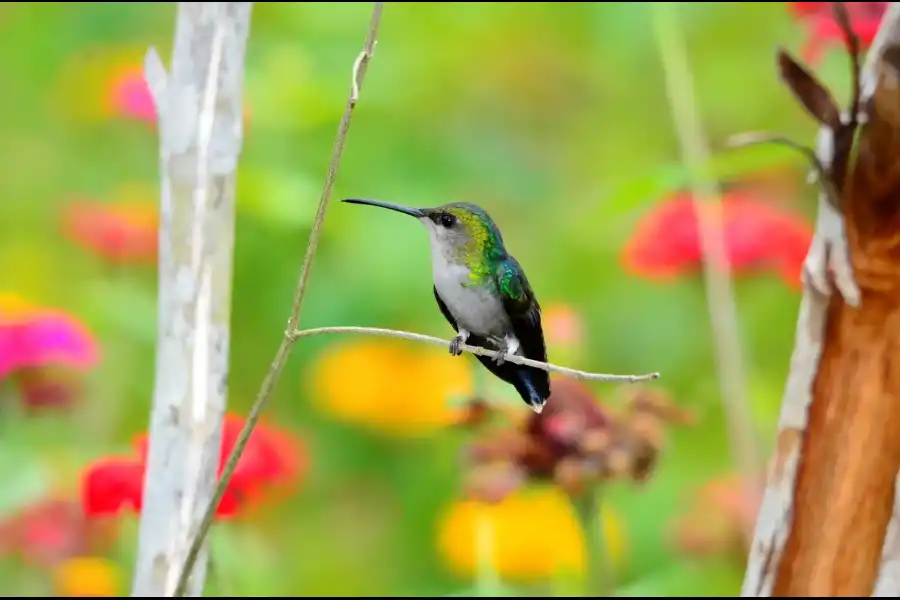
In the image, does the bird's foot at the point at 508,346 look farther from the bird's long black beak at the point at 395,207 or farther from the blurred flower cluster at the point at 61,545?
the blurred flower cluster at the point at 61,545

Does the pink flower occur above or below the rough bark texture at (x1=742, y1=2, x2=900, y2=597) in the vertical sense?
above

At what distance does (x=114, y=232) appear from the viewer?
55.4 inches

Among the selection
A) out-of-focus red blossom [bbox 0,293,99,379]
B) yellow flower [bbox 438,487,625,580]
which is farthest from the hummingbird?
yellow flower [bbox 438,487,625,580]

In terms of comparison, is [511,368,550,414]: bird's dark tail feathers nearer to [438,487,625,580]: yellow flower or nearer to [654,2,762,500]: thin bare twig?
[654,2,762,500]: thin bare twig

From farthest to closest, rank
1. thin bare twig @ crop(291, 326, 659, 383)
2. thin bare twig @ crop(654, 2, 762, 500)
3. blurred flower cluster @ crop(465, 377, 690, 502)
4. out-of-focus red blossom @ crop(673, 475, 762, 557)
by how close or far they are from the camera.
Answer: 1. out-of-focus red blossom @ crop(673, 475, 762, 557)
2. thin bare twig @ crop(654, 2, 762, 500)
3. blurred flower cluster @ crop(465, 377, 690, 502)
4. thin bare twig @ crop(291, 326, 659, 383)

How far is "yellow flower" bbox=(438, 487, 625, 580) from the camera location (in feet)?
4.20

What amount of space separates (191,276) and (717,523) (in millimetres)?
718

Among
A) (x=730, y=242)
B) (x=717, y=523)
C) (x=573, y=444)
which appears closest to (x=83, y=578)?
(x=573, y=444)

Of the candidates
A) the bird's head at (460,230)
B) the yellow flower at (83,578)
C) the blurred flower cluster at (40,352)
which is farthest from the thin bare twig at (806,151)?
the yellow flower at (83,578)

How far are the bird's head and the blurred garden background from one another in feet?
0.67

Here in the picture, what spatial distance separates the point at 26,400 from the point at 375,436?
64cm

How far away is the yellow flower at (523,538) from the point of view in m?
1.28

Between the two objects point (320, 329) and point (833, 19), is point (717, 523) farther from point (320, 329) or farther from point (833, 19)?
point (320, 329)

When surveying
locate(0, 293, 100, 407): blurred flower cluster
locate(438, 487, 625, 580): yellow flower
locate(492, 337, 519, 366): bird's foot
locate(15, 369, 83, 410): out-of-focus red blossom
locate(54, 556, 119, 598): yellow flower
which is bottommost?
locate(438, 487, 625, 580): yellow flower
